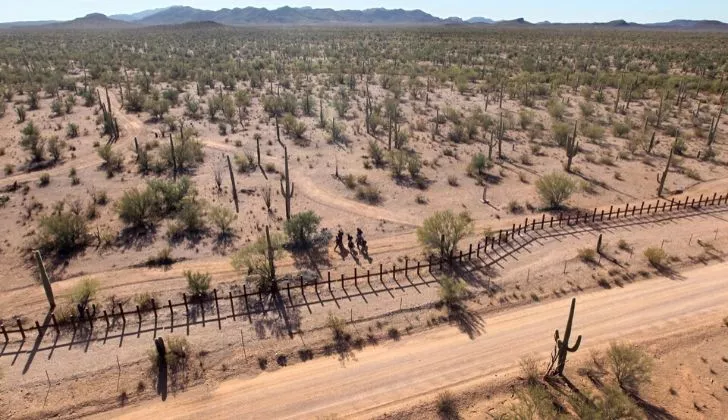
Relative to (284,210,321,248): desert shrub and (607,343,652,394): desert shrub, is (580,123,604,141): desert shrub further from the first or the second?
(607,343,652,394): desert shrub

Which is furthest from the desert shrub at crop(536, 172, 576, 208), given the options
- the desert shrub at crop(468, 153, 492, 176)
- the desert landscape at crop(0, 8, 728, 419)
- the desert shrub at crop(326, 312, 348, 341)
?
the desert shrub at crop(326, 312, 348, 341)

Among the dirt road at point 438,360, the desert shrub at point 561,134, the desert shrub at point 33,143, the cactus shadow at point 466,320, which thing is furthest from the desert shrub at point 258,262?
the desert shrub at point 561,134

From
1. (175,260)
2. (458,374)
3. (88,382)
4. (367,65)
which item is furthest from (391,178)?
(367,65)

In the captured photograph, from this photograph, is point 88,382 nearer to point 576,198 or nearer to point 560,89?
point 576,198

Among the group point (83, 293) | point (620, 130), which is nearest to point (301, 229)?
point (83, 293)

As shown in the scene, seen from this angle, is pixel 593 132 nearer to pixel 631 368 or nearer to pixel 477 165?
pixel 477 165
